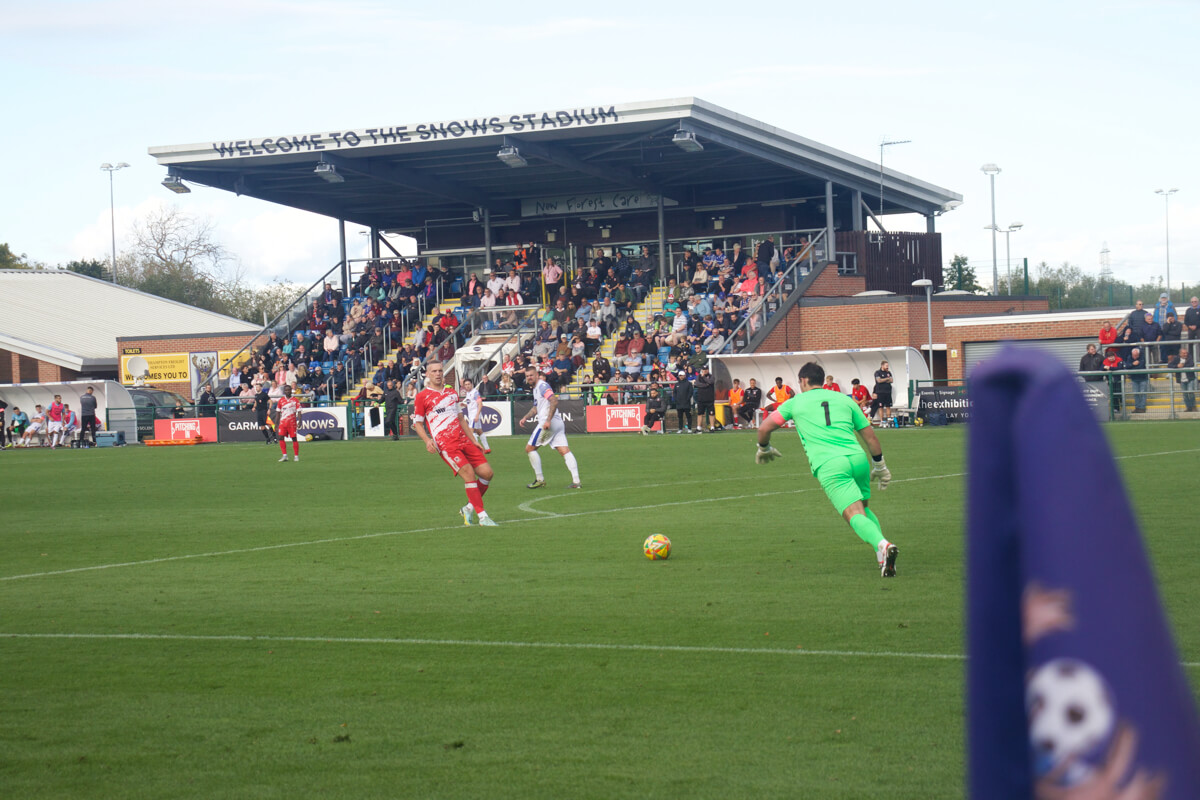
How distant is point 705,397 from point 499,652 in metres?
29.4

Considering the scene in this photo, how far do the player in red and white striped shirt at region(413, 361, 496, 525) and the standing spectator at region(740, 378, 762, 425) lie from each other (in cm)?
2377

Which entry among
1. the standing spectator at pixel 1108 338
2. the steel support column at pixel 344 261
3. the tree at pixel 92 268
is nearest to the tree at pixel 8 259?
the tree at pixel 92 268

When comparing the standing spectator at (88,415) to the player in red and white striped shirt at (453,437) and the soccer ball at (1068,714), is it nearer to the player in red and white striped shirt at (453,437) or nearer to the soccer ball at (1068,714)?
the player in red and white striped shirt at (453,437)

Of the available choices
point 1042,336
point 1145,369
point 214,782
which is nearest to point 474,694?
point 214,782

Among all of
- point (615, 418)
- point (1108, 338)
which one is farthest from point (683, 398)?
point (1108, 338)

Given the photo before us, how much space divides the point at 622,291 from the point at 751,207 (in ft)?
27.0

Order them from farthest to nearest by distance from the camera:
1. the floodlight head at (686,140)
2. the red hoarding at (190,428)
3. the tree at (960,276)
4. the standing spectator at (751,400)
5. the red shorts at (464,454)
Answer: the tree at (960,276)
the red hoarding at (190,428)
the floodlight head at (686,140)
the standing spectator at (751,400)
the red shorts at (464,454)

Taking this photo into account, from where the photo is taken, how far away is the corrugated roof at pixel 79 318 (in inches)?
2281

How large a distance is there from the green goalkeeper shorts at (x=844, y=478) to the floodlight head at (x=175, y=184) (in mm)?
41898

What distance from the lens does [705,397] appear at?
121 feet

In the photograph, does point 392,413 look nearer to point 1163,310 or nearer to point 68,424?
point 68,424

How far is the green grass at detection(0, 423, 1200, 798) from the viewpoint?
5.21 meters

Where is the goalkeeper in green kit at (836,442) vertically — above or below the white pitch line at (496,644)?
above

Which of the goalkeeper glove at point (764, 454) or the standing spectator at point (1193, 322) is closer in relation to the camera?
the goalkeeper glove at point (764, 454)
